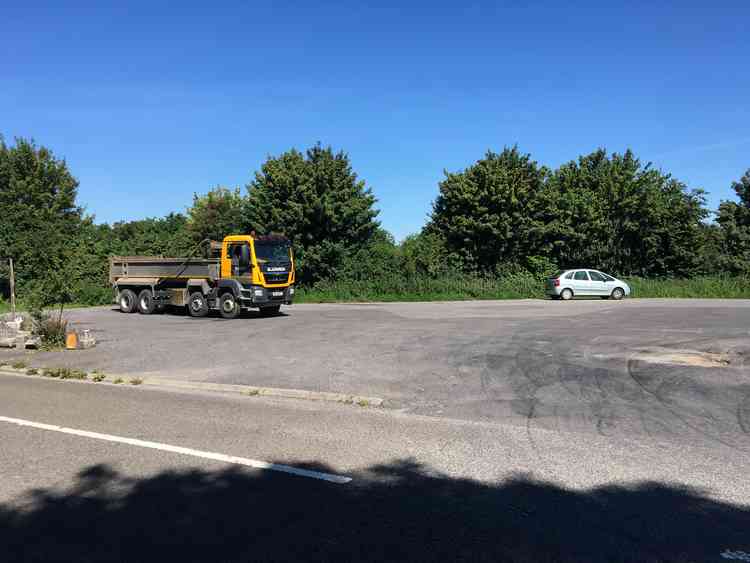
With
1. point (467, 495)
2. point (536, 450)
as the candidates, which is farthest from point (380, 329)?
point (467, 495)

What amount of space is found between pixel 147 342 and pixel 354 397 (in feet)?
27.2

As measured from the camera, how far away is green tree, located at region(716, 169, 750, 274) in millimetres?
38625

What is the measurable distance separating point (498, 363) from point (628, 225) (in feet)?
99.4

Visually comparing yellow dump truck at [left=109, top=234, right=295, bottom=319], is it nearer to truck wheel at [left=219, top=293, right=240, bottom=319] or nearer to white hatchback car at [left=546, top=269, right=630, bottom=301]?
truck wheel at [left=219, top=293, right=240, bottom=319]

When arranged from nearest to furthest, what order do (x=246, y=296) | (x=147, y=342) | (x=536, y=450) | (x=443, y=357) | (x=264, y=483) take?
(x=264, y=483), (x=536, y=450), (x=443, y=357), (x=147, y=342), (x=246, y=296)

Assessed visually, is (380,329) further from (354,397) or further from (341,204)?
(341,204)

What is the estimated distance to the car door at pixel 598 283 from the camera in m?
30.5

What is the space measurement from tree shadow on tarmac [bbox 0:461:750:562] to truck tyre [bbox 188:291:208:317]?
17.2 metres

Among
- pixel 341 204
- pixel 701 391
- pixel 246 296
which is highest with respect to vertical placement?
pixel 341 204

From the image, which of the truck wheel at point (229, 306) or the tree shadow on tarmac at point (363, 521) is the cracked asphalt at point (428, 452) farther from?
the truck wheel at point (229, 306)

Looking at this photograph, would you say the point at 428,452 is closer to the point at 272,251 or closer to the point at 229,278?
the point at 272,251

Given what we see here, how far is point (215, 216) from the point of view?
47406 millimetres

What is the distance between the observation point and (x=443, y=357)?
37.9ft

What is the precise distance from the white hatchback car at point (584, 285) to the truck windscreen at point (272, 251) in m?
15.3
